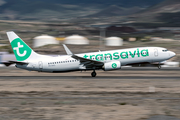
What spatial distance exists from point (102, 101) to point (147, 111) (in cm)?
436

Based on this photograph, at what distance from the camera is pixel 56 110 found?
20359 mm

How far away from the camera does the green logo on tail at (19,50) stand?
3866 centimetres

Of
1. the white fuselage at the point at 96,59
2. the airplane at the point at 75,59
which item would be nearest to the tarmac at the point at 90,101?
the airplane at the point at 75,59

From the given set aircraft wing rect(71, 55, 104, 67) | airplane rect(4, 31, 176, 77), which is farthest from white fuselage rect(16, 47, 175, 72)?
aircraft wing rect(71, 55, 104, 67)

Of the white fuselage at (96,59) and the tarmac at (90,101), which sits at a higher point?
the white fuselage at (96,59)

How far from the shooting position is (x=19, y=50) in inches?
1528

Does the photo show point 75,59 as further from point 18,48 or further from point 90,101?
point 90,101

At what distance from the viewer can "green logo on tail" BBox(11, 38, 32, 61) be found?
38656 mm

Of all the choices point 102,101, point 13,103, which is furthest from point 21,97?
point 102,101

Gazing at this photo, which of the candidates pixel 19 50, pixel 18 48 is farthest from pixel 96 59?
pixel 18 48

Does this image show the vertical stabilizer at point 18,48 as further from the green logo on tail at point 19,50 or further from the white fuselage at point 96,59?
the white fuselage at point 96,59

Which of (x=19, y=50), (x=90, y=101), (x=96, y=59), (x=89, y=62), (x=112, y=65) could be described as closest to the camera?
(x=90, y=101)

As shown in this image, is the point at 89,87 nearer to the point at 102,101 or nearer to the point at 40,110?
the point at 102,101

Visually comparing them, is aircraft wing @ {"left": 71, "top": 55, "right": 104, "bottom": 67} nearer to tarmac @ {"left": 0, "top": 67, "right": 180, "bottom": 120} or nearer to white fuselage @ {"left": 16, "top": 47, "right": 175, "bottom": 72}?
white fuselage @ {"left": 16, "top": 47, "right": 175, "bottom": 72}
